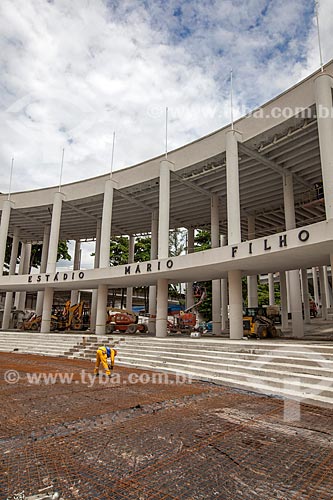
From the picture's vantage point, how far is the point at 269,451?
443cm

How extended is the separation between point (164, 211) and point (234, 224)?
5185mm

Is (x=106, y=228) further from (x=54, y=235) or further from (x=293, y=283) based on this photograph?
(x=293, y=283)

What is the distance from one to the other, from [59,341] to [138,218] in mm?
14262

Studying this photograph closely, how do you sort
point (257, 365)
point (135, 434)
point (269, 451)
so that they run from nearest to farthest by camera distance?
point (269, 451) < point (135, 434) < point (257, 365)

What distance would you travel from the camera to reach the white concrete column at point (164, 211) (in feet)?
65.4

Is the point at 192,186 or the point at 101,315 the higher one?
the point at 192,186

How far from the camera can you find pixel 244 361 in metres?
10.6

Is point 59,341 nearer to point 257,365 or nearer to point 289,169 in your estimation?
point 257,365

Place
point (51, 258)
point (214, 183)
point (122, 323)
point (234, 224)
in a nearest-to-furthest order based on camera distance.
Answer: point (234, 224)
point (214, 183)
point (51, 258)
point (122, 323)

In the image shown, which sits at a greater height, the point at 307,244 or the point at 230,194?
the point at 230,194

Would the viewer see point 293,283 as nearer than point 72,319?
Yes

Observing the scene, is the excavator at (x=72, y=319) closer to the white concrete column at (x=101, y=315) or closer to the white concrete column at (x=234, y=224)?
the white concrete column at (x=101, y=315)

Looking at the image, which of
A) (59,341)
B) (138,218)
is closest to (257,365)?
(59,341)

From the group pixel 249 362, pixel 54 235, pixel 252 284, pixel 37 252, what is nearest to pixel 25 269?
pixel 37 252
